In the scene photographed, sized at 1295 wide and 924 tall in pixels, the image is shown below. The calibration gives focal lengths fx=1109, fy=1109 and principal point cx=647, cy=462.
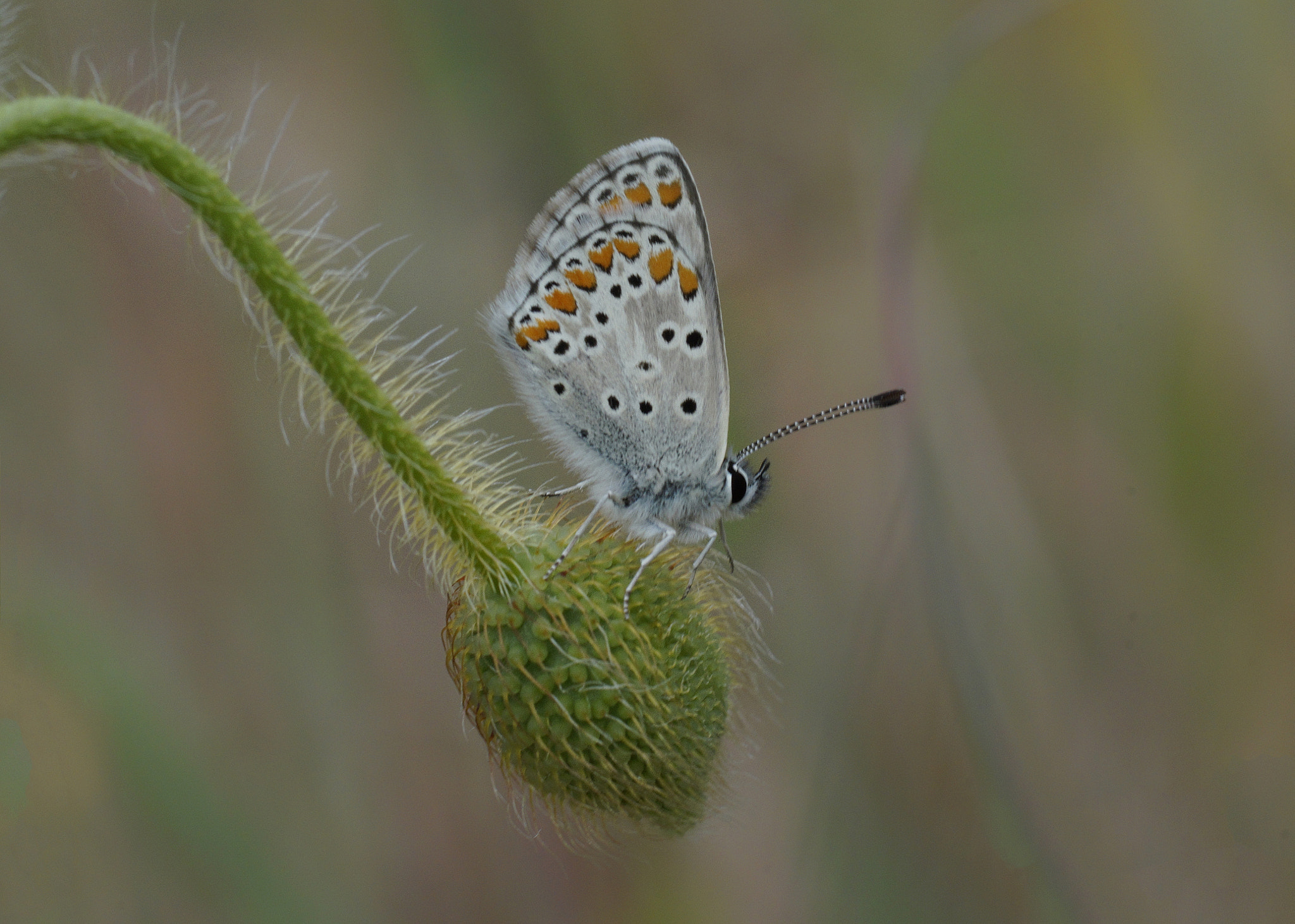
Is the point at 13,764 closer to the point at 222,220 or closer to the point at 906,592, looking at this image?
the point at 222,220

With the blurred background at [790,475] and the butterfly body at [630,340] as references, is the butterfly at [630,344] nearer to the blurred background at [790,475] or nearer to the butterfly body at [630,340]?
the butterfly body at [630,340]

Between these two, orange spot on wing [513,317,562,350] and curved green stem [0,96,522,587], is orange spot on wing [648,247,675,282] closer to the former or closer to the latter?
orange spot on wing [513,317,562,350]

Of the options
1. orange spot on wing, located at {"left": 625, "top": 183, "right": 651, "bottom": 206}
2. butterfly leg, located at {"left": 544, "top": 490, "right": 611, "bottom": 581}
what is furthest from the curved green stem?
orange spot on wing, located at {"left": 625, "top": 183, "right": 651, "bottom": 206}

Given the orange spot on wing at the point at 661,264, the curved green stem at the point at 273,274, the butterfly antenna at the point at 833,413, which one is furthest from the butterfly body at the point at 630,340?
the curved green stem at the point at 273,274

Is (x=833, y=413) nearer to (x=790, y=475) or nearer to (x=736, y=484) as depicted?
(x=736, y=484)

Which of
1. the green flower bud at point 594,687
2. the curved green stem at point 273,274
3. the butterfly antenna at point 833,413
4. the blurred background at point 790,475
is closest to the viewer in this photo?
the curved green stem at point 273,274

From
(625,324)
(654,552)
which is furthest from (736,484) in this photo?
(625,324)

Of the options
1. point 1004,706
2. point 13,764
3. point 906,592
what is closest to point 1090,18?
point 906,592
